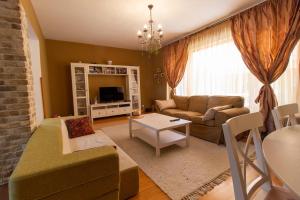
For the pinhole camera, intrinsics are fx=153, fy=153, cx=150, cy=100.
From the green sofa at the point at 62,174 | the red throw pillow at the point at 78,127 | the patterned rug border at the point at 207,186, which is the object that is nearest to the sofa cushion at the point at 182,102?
the patterned rug border at the point at 207,186

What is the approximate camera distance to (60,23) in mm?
3439

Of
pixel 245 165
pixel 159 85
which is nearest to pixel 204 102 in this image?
pixel 159 85

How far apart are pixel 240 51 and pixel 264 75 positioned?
683 mm

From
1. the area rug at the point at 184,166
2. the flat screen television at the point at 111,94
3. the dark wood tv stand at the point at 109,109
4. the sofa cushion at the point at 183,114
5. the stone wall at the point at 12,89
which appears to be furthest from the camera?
the flat screen television at the point at 111,94

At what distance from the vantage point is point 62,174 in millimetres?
935

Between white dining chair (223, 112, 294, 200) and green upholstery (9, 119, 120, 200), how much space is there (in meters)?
0.78

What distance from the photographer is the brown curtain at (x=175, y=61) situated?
4656mm

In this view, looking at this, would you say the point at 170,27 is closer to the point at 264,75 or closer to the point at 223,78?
the point at 223,78

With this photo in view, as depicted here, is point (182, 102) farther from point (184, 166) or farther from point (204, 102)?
point (184, 166)

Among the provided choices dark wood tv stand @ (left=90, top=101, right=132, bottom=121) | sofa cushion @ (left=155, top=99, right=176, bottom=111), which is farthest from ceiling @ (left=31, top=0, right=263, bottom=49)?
dark wood tv stand @ (left=90, top=101, right=132, bottom=121)

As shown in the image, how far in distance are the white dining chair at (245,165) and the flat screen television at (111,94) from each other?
184 inches

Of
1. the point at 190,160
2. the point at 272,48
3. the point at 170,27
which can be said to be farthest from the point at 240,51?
the point at 190,160

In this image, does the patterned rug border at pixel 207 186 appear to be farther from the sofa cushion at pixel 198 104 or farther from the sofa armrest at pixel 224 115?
the sofa cushion at pixel 198 104

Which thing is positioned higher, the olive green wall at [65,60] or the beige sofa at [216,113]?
the olive green wall at [65,60]
